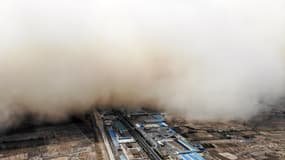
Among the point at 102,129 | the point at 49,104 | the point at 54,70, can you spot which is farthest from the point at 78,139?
the point at 54,70

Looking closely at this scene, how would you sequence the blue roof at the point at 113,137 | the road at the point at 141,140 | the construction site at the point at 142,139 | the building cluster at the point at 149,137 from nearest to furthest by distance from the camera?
the road at the point at 141,140
the building cluster at the point at 149,137
the construction site at the point at 142,139
the blue roof at the point at 113,137

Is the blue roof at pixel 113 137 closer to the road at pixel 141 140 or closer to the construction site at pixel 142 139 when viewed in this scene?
the construction site at pixel 142 139

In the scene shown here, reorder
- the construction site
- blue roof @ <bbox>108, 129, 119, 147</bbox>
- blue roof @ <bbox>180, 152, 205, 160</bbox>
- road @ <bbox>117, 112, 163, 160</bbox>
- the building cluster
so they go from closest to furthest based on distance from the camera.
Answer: blue roof @ <bbox>180, 152, 205, 160</bbox>
road @ <bbox>117, 112, 163, 160</bbox>
the building cluster
the construction site
blue roof @ <bbox>108, 129, 119, 147</bbox>

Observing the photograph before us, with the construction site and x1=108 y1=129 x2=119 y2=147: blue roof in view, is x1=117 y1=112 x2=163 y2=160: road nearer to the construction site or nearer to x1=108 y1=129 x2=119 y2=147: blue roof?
the construction site

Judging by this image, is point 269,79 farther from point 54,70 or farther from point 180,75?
point 54,70

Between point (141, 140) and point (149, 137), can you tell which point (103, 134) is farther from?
point (149, 137)

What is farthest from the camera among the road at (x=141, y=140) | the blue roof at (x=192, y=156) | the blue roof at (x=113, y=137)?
the blue roof at (x=113, y=137)

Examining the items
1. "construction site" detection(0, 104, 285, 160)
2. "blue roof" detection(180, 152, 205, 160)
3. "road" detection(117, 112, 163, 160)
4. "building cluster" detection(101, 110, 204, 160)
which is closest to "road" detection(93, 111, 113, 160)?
"construction site" detection(0, 104, 285, 160)

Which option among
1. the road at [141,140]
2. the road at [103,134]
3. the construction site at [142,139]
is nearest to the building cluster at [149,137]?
the construction site at [142,139]

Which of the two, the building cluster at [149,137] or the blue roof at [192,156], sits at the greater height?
the building cluster at [149,137]

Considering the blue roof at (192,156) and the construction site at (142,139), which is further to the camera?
the construction site at (142,139)

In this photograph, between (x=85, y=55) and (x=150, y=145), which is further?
(x=85, y=55)
